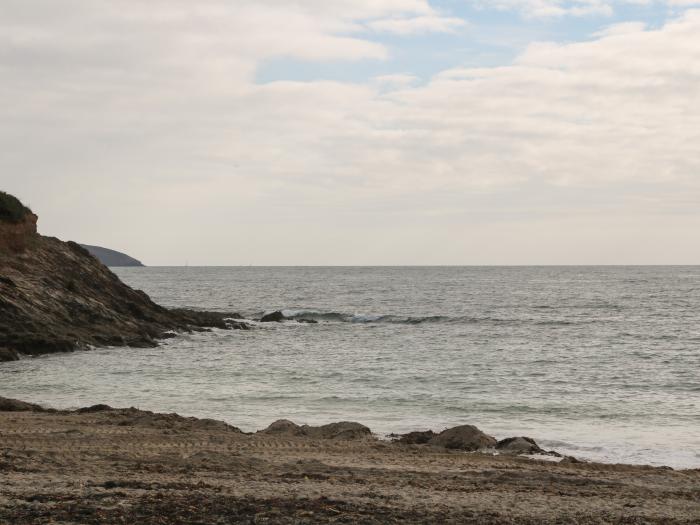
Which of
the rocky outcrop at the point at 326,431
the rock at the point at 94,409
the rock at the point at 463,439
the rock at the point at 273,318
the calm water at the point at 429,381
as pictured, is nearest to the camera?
the rock at the point at 463,439

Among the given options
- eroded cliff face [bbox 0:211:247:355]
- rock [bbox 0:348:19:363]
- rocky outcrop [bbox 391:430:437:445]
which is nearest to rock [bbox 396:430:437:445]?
rocky outcrop [bbox 391:430:437:445]

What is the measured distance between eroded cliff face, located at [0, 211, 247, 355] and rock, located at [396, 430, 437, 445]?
21.1m

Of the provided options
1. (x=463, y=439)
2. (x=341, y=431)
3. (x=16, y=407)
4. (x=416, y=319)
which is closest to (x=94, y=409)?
(x=16, y=407)

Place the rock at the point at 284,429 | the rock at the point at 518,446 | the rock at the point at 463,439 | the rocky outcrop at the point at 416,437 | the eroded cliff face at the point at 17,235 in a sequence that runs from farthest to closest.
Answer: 1. the eroded cliff face at the point at 17,235
2. the rock at the point at 284,429
3. the rocky outcrop at the point at 416,437
4. the rock at the point at 463,439
5. the rock at the point at 518,446

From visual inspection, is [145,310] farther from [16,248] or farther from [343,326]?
[343,326]

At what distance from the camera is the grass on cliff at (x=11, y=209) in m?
40.4

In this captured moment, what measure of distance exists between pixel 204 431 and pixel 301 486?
6118mm

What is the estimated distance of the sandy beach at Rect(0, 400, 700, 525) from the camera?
9.25 meters

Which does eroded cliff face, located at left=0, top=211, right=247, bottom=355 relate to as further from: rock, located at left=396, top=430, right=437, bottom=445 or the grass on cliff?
rock, located at left=396, top=430, right=437, bottom=445

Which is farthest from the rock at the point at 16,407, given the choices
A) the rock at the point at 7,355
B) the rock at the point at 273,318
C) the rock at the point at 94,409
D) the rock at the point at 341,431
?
the rock at the point at 273,318

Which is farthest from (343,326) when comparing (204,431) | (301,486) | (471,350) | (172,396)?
(301,486)

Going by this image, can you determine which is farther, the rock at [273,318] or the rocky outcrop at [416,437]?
the rock at [273,318]

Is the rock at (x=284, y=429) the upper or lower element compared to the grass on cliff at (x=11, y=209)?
lower

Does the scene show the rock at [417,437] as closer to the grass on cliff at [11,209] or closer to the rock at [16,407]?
the rock at [16,407]
